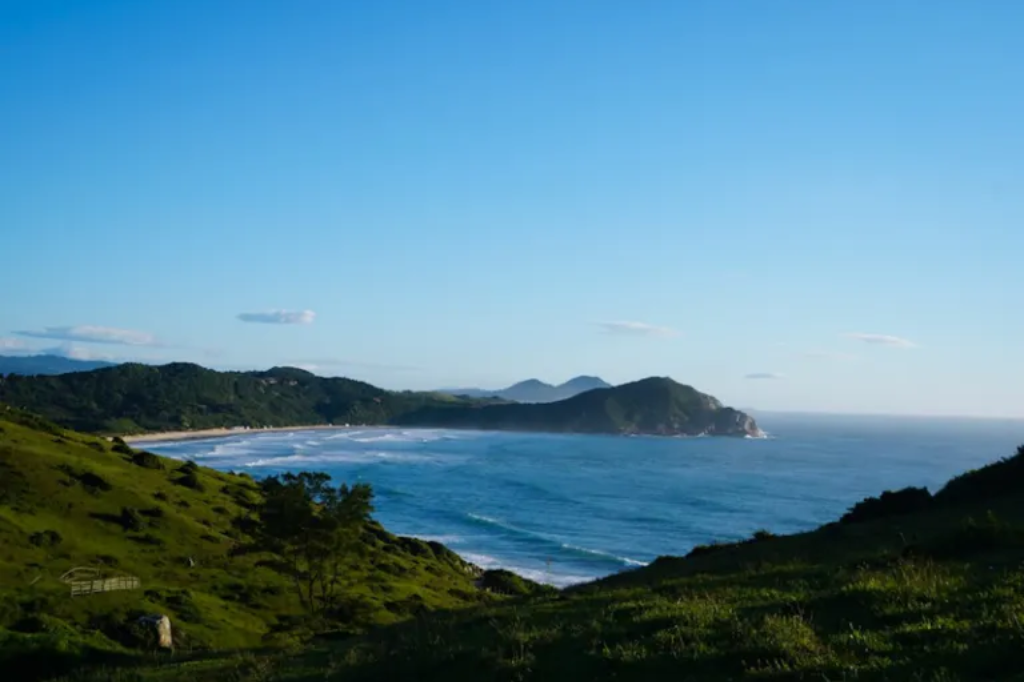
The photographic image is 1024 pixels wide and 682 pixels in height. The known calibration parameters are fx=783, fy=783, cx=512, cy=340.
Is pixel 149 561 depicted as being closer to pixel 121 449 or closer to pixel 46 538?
pixel 46 538

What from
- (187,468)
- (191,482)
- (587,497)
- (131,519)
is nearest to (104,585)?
(131,519)

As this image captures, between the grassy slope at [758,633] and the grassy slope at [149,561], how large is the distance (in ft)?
50.6

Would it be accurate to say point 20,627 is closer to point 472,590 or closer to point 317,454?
point 472,590

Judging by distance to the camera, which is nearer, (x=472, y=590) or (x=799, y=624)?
(x=799, y=624)

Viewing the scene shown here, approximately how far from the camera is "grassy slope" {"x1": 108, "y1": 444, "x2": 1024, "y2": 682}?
9594 millimetres

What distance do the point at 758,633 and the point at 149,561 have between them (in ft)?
178

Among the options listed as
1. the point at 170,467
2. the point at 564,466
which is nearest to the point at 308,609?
the point at 170,467

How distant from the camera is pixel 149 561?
2174 inches

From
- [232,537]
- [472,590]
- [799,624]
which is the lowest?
[472,590]

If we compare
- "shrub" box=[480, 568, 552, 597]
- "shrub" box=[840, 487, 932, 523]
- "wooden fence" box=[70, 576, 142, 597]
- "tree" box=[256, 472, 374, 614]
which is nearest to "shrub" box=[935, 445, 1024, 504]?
"shrub" box=[840, 487, 932, 523]

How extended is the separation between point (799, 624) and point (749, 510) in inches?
4326

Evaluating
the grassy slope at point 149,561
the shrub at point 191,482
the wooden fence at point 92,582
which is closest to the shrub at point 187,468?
the grassy slope at point 149,561

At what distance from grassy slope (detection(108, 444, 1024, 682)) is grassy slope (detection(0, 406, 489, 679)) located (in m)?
15.4

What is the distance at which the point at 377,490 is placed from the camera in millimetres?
137500
